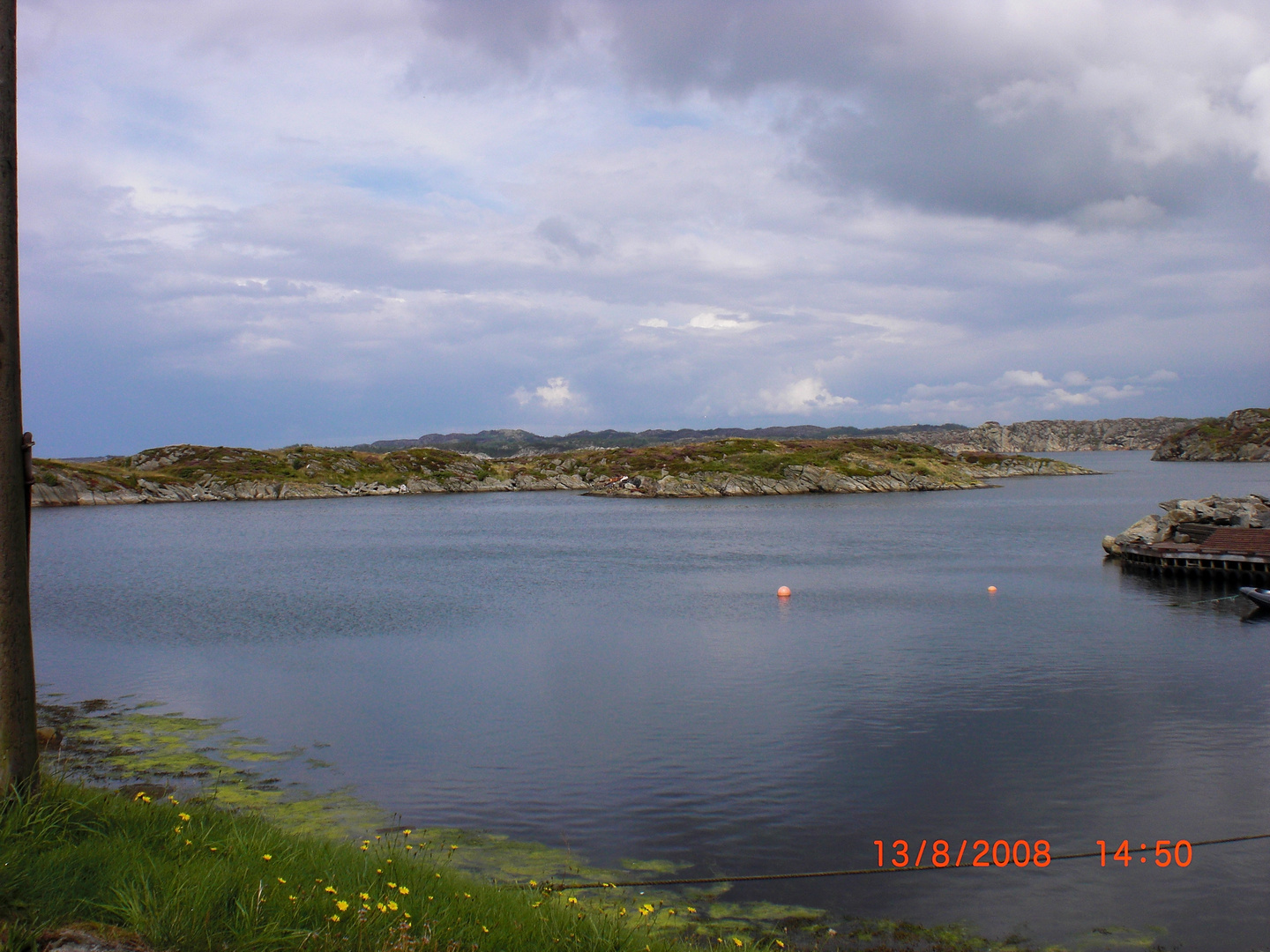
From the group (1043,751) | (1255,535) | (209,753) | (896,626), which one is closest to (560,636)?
(896,626)

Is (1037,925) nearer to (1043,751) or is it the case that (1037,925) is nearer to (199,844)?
(1043,751)

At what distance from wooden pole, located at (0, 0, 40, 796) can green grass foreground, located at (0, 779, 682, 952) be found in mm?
605

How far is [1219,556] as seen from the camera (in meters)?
47.1

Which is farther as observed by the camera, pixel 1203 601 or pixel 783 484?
pixel 783 484

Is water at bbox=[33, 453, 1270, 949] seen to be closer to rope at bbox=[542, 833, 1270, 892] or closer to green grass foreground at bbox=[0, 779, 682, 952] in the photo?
rope at bbox=[542, 833, 1270, 892]

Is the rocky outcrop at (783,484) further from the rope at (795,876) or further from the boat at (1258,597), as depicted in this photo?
the rope at (795,876)

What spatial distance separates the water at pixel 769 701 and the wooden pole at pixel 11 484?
27.9ft

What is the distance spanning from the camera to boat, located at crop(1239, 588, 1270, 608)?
3684 cm

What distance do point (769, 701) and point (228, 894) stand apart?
18262mm

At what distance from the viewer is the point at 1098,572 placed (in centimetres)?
5050

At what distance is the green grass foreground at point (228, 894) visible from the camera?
6684mm

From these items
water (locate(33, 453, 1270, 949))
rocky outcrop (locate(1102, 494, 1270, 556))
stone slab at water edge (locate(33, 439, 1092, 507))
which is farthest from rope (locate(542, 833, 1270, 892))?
stone slab at water edge (locate(33, 439, 1092, 507))

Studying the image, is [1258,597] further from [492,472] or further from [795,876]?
[492,472]

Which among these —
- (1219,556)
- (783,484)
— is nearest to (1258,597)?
(1219,556)
